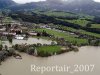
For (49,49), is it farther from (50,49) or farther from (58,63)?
(58,63)

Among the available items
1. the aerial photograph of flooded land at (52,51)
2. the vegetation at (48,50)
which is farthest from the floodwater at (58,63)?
the vegetation at (48,50)

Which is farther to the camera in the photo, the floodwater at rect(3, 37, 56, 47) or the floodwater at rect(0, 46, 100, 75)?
the floodwater at rect(3, 37, 56, 47)

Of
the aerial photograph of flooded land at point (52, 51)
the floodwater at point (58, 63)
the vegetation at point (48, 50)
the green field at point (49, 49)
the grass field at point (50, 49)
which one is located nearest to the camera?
the floodwater at point (58, 63)

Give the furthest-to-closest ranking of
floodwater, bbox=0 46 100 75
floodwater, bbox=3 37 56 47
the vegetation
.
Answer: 1. floodwater, bbox=3 37 56 47
2. the vegetation
3. floodwater, bbox=0 46 100 75

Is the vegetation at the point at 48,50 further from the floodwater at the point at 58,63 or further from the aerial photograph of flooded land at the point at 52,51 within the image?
the floodwater at the point at 58,63

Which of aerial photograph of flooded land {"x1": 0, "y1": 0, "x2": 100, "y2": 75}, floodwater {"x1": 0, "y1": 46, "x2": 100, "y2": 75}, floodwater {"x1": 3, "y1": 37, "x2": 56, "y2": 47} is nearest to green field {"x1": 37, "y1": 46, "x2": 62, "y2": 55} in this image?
aerial photograph of flooded land {"x1": 0, "y1": 0, "x2": 100, "y2": 75}

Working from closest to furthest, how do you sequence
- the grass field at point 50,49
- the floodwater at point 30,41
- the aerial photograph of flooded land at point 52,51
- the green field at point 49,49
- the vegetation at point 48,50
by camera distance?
the aerial photograph of flooded land at point 52,51, the vegetation at point 48,50, the green field at point 49,49, the grass field at point 50,49, the floodwater at point 30,41

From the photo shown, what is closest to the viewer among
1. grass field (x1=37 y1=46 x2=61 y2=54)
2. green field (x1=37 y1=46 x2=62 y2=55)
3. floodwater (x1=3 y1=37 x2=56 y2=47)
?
green field (x1=37 y1=46 x2=62 y2=55)

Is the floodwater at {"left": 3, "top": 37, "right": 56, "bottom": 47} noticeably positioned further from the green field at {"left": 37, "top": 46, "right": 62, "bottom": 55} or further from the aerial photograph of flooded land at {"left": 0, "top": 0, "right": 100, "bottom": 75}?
the green field at {"left": 37, "top": 46, "right": 62, "bottom": 55}

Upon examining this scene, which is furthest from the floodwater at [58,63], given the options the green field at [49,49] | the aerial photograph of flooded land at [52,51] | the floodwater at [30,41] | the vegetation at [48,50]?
the floodwater at [30,41]

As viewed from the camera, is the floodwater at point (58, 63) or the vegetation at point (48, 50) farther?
the vegetation at point (48, 50)
